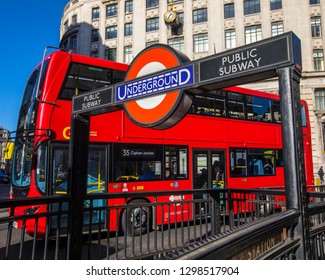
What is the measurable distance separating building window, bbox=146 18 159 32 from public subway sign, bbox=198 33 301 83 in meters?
32.9

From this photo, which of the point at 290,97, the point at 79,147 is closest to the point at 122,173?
the point at 79,147

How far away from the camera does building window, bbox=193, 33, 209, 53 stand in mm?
31391

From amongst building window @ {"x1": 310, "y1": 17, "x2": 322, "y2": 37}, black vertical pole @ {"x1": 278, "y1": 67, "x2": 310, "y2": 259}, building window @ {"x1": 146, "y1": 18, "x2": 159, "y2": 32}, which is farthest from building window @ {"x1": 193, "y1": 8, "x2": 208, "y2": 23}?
black vertical pole @ {"x1": 278, "y1": 67, "x2": 310, "y2": 259}

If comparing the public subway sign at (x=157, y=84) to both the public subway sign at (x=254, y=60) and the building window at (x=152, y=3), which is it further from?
the building window at (x=152, y=3)

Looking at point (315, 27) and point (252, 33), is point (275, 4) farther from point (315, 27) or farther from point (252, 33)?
point (315, 27)

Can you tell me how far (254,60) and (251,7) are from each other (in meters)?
31.9

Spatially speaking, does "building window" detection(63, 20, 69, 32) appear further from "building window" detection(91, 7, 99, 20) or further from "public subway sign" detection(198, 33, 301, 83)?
"public subway sign" detection(198, 33, 301, 83)

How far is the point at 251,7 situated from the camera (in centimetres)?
3045

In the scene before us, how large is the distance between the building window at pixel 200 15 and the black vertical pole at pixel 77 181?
31.1m

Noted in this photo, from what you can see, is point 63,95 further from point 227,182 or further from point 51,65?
point 227,182

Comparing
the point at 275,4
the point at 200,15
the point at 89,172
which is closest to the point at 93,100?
the point at 89,172

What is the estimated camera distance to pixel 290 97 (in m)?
2.19
